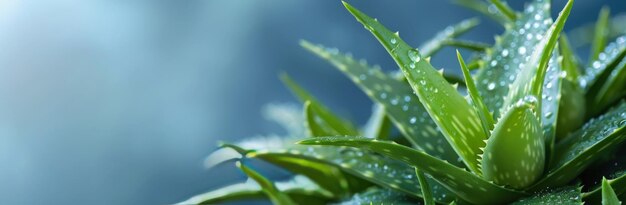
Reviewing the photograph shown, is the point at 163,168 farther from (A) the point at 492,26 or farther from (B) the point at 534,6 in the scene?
(B) the point at 534,6

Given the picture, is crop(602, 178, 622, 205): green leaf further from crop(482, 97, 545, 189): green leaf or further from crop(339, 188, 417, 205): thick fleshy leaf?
crop(339, 188, 417, 205): thick fleshy leaf

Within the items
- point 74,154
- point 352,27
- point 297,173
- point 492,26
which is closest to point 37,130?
point 74,154

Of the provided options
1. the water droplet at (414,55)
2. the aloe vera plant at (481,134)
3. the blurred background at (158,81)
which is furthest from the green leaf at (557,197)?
the blurred background at (158,81)

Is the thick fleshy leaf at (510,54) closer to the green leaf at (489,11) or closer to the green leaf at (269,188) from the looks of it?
the green leaf at (489,11)

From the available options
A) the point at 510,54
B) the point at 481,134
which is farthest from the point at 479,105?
the point at 510,54

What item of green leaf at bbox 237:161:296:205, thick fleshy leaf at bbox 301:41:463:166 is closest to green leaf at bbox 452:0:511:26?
thick fleshy leaf at bbox 301:41:463:166

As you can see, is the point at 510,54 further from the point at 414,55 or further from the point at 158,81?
the point at 158,81
